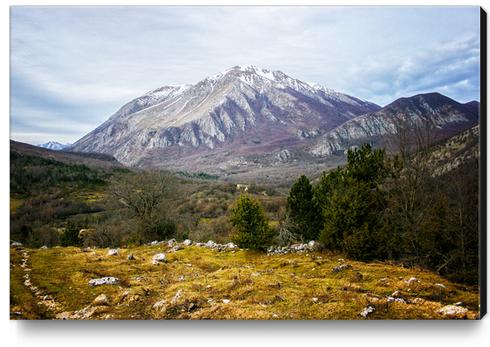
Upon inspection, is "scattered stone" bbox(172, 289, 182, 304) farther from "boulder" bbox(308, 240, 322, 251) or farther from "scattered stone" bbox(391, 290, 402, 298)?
"boulder" bbox(308, 240, 322, 251)

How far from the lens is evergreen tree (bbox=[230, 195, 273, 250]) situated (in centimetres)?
898

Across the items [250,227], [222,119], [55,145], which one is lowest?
[250,227]

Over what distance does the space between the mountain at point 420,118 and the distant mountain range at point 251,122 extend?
0.02 meters

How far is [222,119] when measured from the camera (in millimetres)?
12562

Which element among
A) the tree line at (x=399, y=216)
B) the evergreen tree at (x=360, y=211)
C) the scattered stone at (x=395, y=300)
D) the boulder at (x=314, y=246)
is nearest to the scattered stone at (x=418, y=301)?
the scattered stone at (x=395, y=300)

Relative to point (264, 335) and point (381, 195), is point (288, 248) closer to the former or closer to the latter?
point (381, 195)

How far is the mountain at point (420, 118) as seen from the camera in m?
6.27

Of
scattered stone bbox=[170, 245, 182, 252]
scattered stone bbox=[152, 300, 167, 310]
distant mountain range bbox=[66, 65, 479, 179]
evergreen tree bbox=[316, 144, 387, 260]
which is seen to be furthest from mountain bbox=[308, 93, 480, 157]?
scattered stone bbox=[170, 245, 182, 252]

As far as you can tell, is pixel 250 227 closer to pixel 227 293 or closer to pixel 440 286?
pixel 227 293

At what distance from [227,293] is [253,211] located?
→ 3.83 metres

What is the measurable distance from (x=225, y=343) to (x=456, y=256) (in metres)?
4.58

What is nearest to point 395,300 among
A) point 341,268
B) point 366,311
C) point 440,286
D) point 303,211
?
point 366,311

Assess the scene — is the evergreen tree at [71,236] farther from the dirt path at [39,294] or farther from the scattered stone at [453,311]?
the scattered stone at [453,311]
